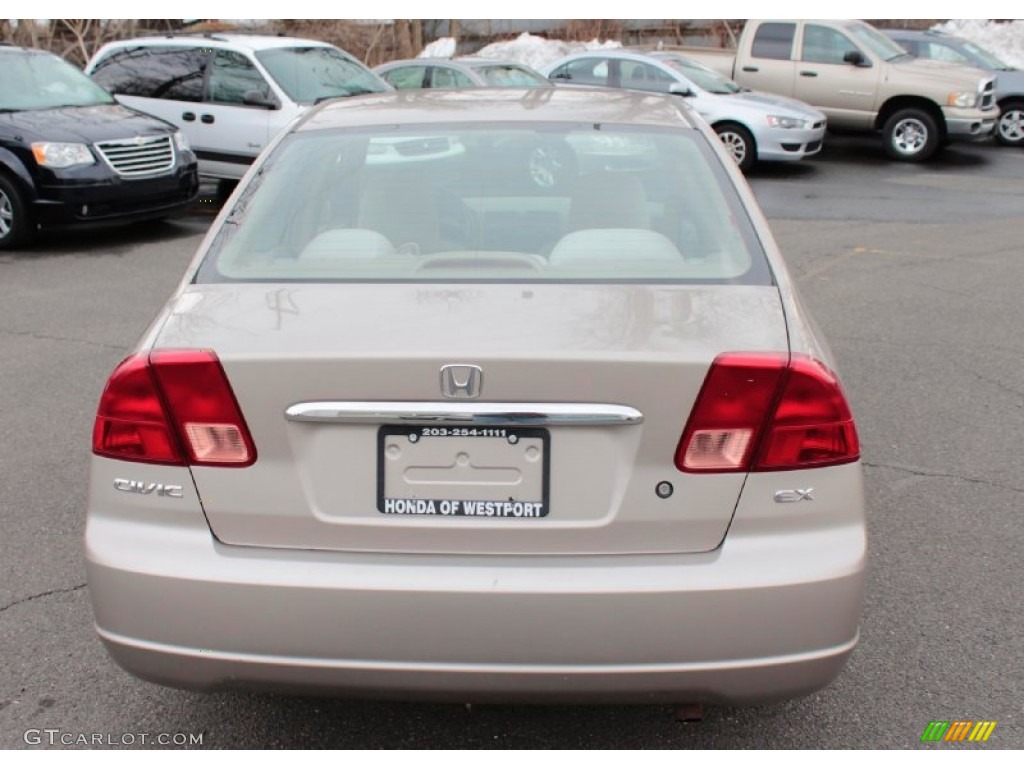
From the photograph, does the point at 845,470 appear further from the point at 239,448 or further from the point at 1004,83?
the point at 1004,83

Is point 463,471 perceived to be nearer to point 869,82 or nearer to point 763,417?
point 763,417

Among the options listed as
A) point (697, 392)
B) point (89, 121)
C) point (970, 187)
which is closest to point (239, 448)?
point (697, 392)

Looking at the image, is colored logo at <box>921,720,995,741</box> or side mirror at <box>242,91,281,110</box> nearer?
colored logo at <box>921,720,995,741</box>

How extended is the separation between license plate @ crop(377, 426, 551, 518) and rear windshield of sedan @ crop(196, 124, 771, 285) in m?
0.53

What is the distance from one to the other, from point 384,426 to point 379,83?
37.7 ft

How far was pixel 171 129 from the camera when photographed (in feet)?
37.1

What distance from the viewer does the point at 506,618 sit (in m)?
2.48

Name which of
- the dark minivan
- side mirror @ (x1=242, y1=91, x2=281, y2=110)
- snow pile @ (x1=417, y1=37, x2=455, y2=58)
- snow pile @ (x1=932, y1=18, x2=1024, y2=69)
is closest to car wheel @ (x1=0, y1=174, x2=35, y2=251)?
the dark minivan

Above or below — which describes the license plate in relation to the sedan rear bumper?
above

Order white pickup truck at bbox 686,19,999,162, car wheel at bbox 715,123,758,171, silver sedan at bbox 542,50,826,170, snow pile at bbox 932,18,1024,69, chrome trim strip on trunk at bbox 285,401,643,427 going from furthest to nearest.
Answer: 1. snow pile at bbox 932,18,1024,69
2. white pickup truck at bbox 686,19,999,162
3. car wheel at bbox 715,123,758,171
4. silver sedan at bbox 542,50,826,170
5. chrome trim strip on trunk at bbox 285,401,643,427

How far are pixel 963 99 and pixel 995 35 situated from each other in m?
11.1

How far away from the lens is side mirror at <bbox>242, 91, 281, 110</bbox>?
12.3 metres

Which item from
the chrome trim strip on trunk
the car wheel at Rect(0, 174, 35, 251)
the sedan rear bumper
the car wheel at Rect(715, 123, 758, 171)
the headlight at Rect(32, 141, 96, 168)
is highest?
the chrome trim strip on trunk

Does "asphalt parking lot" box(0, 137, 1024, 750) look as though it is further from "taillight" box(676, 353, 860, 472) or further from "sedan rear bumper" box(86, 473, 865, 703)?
"taillight" box(676, 353, 860, 472)
